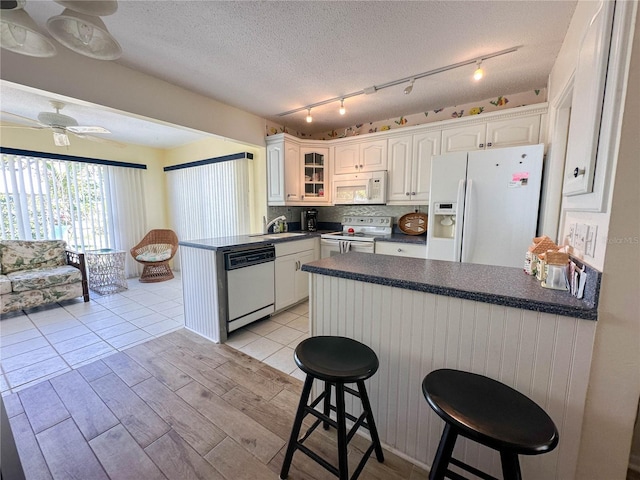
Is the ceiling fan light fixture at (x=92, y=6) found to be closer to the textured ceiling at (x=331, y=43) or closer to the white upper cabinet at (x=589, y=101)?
the textured ceiling at (x=331, y=43)

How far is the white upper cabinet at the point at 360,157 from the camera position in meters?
3.45

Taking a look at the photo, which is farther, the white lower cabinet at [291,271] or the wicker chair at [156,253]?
the wicker chair at [156,253]

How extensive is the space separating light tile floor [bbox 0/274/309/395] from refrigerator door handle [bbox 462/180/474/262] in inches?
68.9

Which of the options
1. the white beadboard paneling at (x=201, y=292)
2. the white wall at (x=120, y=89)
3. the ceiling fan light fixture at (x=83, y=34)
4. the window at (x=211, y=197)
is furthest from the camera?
the window at (x=211, y=197)

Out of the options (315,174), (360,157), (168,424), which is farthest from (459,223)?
(168,424)

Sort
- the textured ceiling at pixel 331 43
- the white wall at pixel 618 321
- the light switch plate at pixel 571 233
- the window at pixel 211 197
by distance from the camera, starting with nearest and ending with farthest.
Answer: the white wall at pixel 618 321, the light switch plate at pixel 571 233, the textured ceiling at pixel 331 43, the window at pixel 211 197

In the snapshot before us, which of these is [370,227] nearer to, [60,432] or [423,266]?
[423,266]

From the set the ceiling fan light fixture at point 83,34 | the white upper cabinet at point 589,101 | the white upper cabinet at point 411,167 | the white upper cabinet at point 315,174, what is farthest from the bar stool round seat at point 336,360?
the white upper cabinet at point 315,174

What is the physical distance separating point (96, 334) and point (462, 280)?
11.2 ft

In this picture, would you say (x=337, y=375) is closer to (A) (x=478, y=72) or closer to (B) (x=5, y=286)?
(A) (x=478, y=72)

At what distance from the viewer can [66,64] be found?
192 cm

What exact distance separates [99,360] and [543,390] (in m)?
3.05

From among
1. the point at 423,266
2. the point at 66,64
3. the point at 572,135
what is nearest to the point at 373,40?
the point at 572,135

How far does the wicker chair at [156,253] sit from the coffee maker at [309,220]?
2.55 metres
